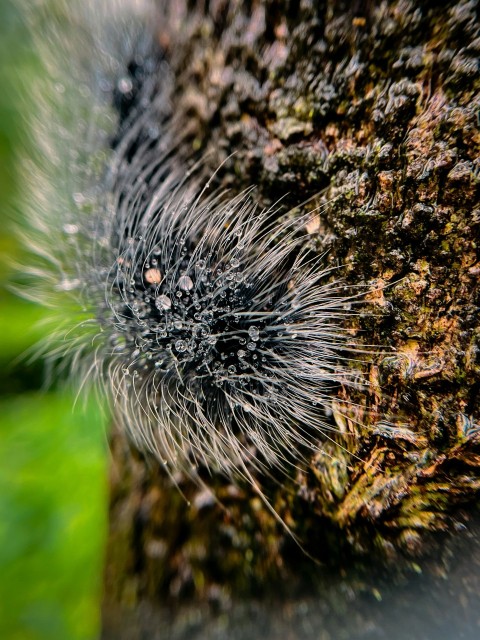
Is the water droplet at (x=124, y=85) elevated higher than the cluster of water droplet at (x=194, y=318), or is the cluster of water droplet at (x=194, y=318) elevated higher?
the water droplet at (x=124, y=85)

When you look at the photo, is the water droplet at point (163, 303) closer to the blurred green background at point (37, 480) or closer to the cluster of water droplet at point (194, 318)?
the cluster of water droplet at point (194, 318)

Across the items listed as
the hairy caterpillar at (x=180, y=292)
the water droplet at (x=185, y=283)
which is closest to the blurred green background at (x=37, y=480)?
the hairy caterpillar at (x=180, y=292)

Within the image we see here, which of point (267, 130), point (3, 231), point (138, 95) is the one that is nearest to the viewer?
point (267, 130)

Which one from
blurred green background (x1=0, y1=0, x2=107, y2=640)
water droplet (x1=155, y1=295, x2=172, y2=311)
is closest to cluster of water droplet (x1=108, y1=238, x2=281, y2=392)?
water droplet (x1=155, y1=295, x2=172, y2=311)

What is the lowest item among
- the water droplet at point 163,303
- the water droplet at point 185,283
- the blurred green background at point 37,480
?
the blurred green background at point 37,480

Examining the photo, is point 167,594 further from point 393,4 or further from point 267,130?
point 393,4

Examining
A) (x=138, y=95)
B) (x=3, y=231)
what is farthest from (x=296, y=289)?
(x=3, y=231)
